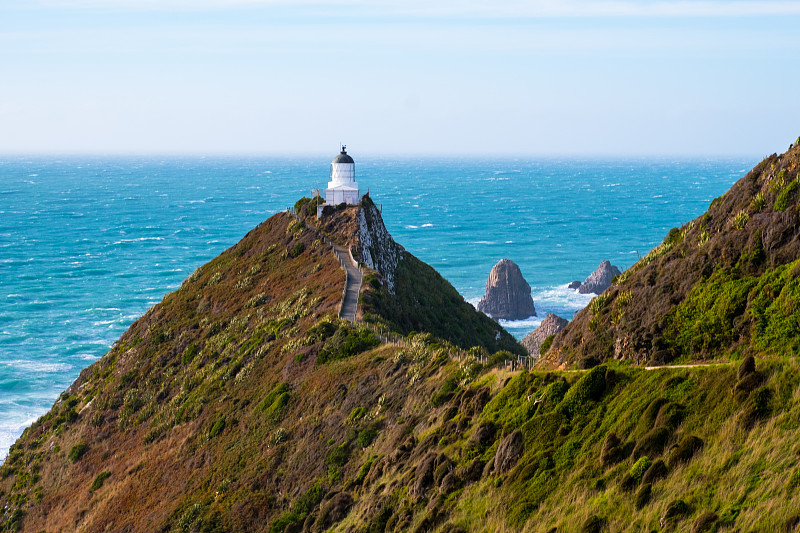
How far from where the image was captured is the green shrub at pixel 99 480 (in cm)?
3956

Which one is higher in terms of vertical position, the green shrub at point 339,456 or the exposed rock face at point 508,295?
the green shrub at point 339,456

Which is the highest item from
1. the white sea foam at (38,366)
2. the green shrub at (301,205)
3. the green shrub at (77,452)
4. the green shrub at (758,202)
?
the green shrub at (758,202)

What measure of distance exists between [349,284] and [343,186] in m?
18.5

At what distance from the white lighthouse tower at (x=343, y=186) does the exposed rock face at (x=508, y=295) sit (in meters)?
42.7

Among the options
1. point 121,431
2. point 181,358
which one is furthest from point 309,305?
point 121,431

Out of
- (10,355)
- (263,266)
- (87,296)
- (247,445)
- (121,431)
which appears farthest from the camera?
(87,296)

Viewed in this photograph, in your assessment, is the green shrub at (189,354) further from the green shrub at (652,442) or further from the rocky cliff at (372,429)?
the green shrub at (652,442)

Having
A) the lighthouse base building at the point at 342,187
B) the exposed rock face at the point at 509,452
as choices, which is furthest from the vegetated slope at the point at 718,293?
the lighthouse base building at the point at 342,187

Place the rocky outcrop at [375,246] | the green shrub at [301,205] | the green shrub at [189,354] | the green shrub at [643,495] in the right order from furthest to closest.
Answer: the green shrub at [301,205], the rocky outcrop at [375,246], the green shrub at [189,354], the green shrub at [643,495]

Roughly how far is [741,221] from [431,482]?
14.3 meters

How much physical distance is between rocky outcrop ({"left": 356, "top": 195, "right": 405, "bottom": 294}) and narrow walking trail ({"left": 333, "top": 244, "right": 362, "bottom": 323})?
4.01ft

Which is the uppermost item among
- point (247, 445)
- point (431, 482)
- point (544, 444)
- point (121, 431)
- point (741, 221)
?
point (741, 221)

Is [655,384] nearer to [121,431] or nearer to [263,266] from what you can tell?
[121,431]

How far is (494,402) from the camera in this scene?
25.6 m
